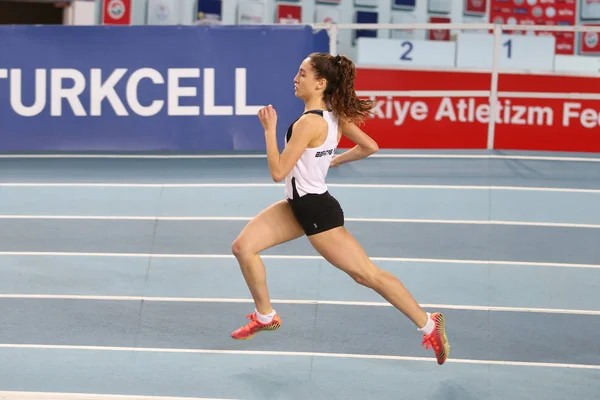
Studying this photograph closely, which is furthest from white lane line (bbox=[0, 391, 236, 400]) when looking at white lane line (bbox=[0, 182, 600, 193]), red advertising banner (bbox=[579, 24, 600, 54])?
red advertising banner (bbox=[579, 24, 600, 54])

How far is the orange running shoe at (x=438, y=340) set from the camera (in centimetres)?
512

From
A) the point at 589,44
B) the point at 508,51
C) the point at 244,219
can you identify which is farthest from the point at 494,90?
the point at 589,44

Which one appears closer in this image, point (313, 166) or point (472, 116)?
point (313, 166)

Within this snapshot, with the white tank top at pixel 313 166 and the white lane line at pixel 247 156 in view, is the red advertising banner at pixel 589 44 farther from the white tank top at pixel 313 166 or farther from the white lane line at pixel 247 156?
the white tank top at pixel 313 166

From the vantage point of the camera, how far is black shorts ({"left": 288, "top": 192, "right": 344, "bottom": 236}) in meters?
4.89

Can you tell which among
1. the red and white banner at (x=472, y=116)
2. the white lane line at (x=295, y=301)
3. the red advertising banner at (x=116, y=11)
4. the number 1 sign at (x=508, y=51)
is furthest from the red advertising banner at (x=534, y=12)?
the white lane line at (x=295, y=301)

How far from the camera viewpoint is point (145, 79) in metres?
10.1

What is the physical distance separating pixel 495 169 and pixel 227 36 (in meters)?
2.98

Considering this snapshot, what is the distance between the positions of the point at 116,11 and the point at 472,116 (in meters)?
7.98

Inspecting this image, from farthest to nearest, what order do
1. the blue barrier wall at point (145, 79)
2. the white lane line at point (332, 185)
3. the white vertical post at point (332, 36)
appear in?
the white vertical post at point (332, 36) → the blue barrier wall at point (145, 79) → the white lane line at point (332, 185)

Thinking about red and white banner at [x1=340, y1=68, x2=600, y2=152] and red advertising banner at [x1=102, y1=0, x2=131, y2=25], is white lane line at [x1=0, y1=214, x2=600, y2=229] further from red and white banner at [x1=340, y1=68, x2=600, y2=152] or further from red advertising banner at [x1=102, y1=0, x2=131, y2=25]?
red advertising banner at [x1=102, y1=0, x2=131, y2=25]

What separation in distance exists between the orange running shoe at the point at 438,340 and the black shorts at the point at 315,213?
0.75 meters

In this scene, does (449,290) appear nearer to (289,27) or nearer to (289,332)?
(289,332)

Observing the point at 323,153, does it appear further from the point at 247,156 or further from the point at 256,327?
the point at 247,156
